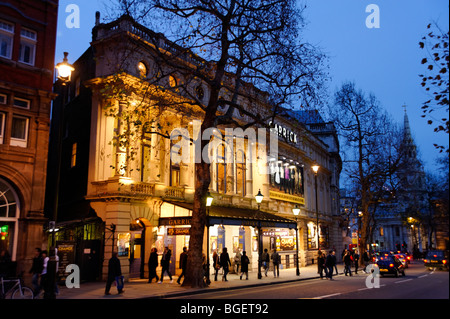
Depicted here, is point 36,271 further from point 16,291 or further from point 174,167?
point 174,167

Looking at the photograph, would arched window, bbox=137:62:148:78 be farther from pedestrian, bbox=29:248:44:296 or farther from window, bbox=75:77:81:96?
pedestrian, bbox=29:248:44:296

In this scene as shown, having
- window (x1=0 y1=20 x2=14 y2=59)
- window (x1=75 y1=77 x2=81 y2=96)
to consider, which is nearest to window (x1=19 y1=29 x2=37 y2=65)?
window (x1=0 y1=20 x2=14 y2=59)

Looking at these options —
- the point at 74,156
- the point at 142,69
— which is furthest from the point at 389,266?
the point at 74,156

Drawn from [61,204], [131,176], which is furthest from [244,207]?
[61,204]

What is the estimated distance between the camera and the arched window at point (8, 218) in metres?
20.2

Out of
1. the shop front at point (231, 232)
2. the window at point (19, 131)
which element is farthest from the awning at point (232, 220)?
the window at point (19, 131)

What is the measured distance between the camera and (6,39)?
21297mm

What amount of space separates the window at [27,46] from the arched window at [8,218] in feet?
21.4

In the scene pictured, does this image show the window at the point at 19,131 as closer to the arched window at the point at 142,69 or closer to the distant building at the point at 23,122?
the distant building at the point at 23,122

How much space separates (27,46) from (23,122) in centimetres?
417
